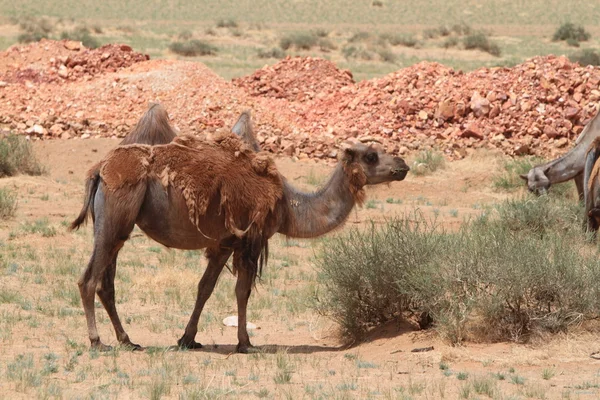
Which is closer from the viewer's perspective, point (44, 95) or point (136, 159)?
point (136, 159)

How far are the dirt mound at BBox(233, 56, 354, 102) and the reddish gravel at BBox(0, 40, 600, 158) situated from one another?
0.17 feet

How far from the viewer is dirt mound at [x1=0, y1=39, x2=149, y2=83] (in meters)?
29.5

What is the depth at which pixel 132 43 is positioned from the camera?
5184cm

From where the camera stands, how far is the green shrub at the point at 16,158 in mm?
21250

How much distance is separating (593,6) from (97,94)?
61.9 meters

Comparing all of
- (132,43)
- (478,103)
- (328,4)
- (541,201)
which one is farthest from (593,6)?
(541,201)

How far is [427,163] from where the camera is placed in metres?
23.6

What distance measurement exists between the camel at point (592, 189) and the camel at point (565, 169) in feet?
4.73

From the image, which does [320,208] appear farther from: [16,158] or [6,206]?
[16,158]

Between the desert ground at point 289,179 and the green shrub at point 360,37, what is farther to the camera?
the green shrub at point 360,37

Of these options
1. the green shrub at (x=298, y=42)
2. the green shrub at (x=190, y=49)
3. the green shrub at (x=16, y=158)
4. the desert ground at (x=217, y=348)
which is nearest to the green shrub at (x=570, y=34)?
the green shrub at (x=298, y=42)

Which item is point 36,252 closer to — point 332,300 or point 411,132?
point 332,300

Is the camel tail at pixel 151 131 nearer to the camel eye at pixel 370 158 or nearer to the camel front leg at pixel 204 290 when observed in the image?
the camel front leg at pixel 204 290

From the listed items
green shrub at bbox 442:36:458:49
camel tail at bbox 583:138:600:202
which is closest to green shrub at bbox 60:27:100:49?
green shrub at bbox 442:36:458:49
